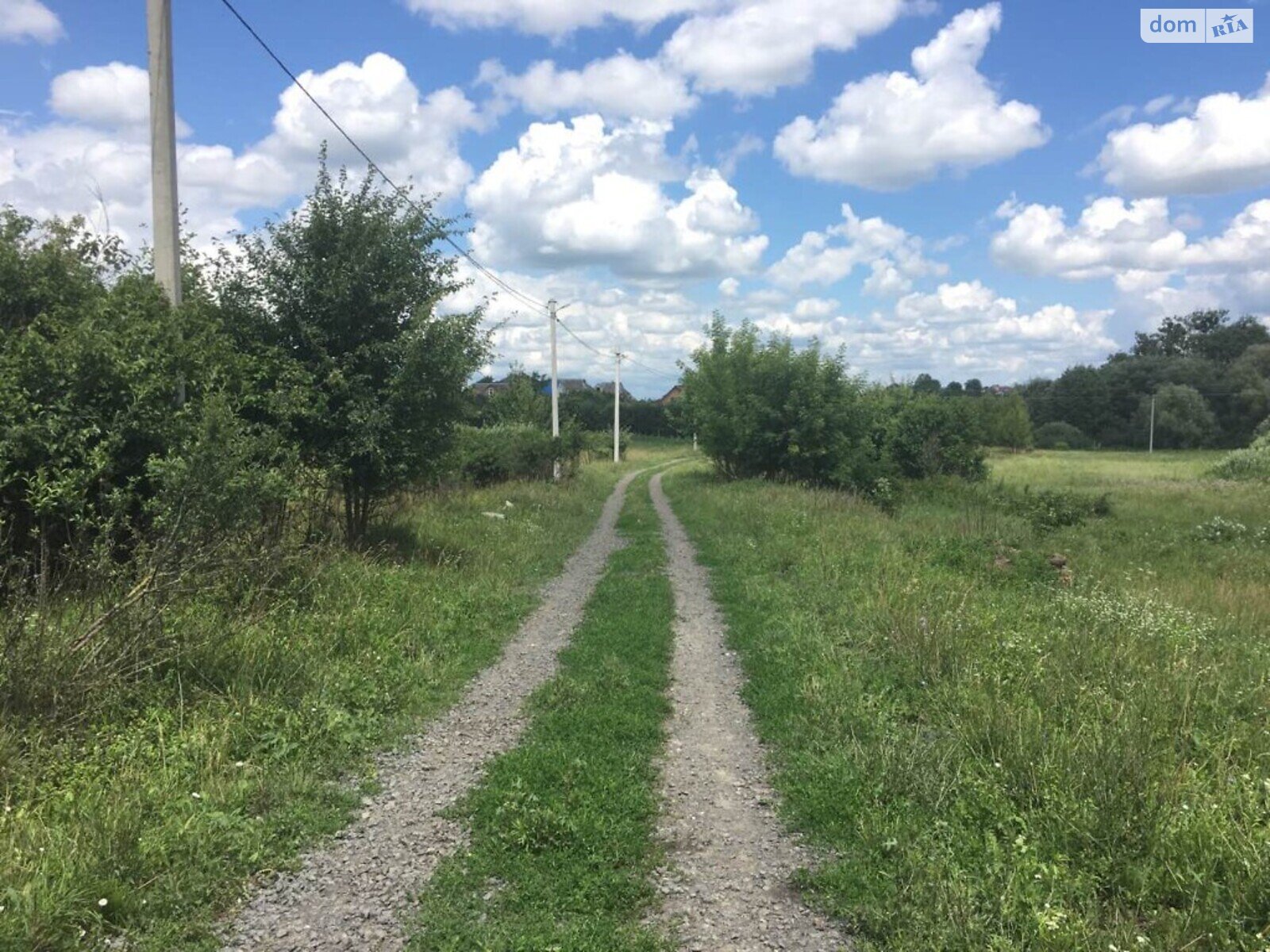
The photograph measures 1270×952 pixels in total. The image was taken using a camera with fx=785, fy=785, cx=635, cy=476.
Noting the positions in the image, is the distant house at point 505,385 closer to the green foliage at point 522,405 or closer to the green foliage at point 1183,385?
the green foliage at point 522,405

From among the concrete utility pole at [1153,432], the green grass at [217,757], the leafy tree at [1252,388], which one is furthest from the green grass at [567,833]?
the leafy tree at [1252,388]

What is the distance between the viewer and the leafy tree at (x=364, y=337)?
10.5 metres

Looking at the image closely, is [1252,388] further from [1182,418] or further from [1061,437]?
[1061,437]

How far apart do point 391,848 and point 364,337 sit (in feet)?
27.4

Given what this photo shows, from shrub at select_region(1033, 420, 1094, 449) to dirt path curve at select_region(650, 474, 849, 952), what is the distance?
88010 mm

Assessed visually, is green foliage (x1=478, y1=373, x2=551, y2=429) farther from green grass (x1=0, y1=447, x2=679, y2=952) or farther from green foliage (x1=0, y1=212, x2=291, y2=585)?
green grass (x1=0, y1=447, x2=679, y2=952)

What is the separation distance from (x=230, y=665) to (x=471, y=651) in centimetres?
233

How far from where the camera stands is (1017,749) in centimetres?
454

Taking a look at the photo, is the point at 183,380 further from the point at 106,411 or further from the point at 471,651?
the point at 471,651

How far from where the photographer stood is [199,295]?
9.88 metres

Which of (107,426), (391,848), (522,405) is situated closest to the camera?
(391,848)

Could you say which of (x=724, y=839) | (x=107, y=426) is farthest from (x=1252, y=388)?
(x=107, y=426)

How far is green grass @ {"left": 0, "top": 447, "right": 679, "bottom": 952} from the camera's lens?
10.8 ft

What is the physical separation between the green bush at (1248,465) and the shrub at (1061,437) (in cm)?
4127
